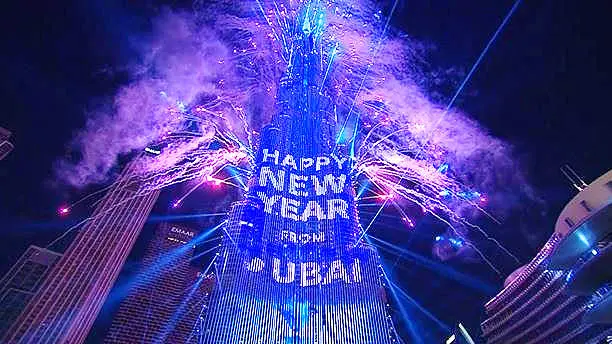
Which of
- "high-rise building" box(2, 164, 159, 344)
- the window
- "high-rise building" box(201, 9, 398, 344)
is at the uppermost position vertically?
"high-rise building" box(2, 164, 159, 344)

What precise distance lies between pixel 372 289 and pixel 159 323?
116701 millimetres

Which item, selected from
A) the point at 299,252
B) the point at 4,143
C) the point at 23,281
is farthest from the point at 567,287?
the point at 23,281

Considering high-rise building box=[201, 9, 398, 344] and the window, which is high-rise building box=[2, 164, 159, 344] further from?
the window

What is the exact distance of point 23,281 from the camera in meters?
133

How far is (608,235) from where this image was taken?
3534 cm

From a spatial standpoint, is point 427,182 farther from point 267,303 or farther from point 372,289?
point 267,303

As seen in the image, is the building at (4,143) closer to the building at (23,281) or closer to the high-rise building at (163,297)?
the high-rise building at (163,297)

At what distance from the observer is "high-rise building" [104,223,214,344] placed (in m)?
114

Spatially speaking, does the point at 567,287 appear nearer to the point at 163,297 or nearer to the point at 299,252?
the point at 299,252

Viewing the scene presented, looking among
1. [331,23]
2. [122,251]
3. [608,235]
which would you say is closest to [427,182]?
[331,23]

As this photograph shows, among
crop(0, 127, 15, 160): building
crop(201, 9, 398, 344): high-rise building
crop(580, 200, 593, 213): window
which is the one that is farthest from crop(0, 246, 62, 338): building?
crop(580, 200, 593, 213): window

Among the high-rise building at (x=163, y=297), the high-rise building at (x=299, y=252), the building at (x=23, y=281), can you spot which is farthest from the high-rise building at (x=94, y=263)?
the high-rise building at (x=299, y=252)

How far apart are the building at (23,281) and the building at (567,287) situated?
130 metres

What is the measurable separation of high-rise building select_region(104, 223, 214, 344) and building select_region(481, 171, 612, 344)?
74891mm
